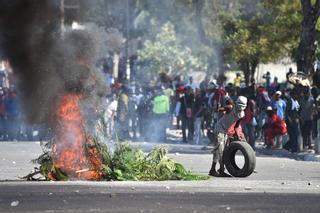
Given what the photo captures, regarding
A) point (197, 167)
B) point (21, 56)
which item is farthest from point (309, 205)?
point (197, 167)

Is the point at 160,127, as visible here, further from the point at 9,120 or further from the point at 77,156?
the point at 77,156

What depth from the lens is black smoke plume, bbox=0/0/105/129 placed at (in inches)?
639

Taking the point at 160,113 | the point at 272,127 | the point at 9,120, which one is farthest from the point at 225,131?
the point at 9,120

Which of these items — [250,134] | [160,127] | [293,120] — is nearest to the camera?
[293,120]

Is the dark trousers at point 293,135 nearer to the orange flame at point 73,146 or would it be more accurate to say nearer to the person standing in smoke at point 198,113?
the person standing in smoke at point 198,113

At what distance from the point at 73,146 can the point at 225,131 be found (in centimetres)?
351

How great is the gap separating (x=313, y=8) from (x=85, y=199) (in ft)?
49.1

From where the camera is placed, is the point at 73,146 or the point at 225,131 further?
the point at 225,131

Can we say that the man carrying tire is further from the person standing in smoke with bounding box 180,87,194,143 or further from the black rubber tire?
the person standing in smoke with bounding box 180,87,194,143

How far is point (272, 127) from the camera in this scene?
26125mm

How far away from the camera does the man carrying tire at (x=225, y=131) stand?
18.1m

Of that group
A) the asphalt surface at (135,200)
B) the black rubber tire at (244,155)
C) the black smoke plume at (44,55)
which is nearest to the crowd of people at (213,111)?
the black rubber tire at (244,155)

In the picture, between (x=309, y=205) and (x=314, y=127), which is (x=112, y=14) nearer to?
(x=314, y=127)

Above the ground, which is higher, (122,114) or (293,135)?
(122,114)
